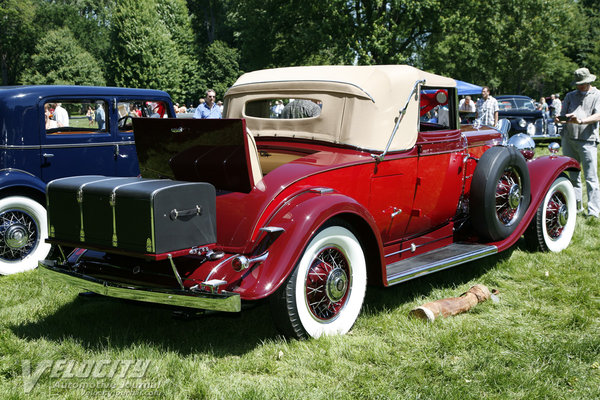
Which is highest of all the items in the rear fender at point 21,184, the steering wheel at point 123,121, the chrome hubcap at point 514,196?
the steering wheel at point 123,121

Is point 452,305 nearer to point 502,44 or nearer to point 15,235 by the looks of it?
point 15,235

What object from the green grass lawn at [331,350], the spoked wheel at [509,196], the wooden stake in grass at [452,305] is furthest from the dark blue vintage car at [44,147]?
the spoked wheel at [509,196]

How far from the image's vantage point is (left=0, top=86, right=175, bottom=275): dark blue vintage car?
19.2 ft

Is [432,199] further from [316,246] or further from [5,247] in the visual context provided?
[5,247]

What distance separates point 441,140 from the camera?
502 cm

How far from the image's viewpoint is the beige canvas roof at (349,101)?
4.36 meters

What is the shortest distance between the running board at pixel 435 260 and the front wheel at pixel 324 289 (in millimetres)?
317

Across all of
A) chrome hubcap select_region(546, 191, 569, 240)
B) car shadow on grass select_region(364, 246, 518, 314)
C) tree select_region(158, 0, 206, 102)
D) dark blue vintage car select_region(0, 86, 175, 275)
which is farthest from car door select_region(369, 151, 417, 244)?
tree select_region(158, 0, 206, 102)

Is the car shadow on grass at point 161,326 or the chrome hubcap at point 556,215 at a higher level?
the chrome hubcap at point 556,215

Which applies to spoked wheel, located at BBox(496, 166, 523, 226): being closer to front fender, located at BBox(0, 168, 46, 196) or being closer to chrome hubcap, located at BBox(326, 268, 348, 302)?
chrome hubcap, located at BBox(326, 268, 348, 302)

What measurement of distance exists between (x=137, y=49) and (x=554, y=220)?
37311 mm

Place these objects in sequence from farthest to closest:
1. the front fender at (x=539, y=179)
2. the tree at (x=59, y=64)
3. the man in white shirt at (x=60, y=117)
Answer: the tree at (x=59, y=64) < the man in white shirt at (x=60, y=117) < the front fender at (x=539, y=179)

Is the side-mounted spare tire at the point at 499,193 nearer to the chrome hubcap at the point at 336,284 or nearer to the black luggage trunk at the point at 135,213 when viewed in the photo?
the chrome hubcap at the point at 336,284

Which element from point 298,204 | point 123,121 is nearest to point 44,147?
point 123,121
